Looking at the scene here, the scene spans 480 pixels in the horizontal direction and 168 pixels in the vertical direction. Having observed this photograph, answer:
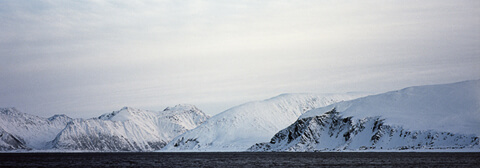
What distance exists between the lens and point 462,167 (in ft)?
409

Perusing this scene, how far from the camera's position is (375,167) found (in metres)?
134

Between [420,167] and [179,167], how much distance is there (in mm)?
60416

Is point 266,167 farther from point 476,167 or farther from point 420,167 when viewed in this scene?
point 476,167

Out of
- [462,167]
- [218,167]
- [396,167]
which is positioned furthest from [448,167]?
[218,167]

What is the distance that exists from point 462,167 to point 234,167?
53.8 metres

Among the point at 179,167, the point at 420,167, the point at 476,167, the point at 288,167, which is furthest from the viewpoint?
the point at 179,167

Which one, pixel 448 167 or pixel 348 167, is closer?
pixel 448 167

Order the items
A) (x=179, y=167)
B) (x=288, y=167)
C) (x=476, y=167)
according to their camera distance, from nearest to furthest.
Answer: (x=476, y=167)
(x=288, y=167)
(x=179, y=167)

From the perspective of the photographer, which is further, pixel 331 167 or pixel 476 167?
pixel 331 167

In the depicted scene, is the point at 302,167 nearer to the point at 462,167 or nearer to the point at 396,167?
the point at 396,167

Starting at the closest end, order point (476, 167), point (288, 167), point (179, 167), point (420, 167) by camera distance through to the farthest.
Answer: point (476, 167)
point (420, 167)
point (288, 167)
point (179, 167)

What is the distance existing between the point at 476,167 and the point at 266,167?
49.1 metres

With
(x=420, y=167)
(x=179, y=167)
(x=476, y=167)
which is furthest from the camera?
(x=179, y=167)

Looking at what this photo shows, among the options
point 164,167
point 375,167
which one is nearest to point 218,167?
point 164,167
